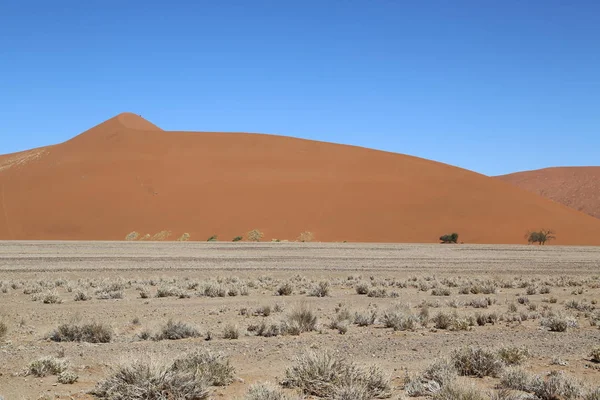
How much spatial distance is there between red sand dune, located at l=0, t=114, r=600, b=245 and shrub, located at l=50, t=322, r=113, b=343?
148 feet

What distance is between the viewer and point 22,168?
78.3 meters

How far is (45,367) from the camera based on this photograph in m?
7.82

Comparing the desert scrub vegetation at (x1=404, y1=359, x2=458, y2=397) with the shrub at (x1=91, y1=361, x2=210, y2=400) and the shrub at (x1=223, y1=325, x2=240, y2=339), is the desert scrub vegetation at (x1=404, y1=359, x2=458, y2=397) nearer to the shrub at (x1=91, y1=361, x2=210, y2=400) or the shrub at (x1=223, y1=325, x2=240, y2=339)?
the shrub at (x1=91, y1=361, x2=210, y2=400)

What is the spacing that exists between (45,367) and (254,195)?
5833 cm

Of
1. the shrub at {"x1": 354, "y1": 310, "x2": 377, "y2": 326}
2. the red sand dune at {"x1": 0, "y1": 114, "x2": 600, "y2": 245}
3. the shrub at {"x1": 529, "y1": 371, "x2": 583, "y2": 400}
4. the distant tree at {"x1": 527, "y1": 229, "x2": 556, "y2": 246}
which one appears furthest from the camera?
the red sand dune at {"x1": 0, "y1": 114, "x2": 600, "y2": 245}

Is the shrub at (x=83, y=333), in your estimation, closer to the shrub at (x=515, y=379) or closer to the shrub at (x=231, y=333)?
the shrub at (x=231, y=333)

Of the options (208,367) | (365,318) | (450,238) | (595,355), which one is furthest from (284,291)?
(450,238)

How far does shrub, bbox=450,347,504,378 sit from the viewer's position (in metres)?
8.13

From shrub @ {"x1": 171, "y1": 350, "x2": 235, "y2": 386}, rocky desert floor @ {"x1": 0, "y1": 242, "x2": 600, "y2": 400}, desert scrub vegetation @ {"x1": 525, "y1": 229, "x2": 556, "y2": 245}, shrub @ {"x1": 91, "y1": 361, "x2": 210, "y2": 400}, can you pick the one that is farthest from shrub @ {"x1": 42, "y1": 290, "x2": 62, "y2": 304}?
desert scrub vegetation @ {"x1": 525, "y1": 229, "x2": 556, "y2": 245}

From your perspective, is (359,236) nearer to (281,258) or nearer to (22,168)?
(281,258)

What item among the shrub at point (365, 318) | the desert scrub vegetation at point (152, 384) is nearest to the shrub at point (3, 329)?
the desert scrub vegetation at point (152, 384)

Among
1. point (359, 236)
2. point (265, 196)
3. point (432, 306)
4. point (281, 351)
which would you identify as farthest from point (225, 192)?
point (281, 351)

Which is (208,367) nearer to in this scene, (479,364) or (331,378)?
(331,378)

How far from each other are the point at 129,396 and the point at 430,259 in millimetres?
29052
